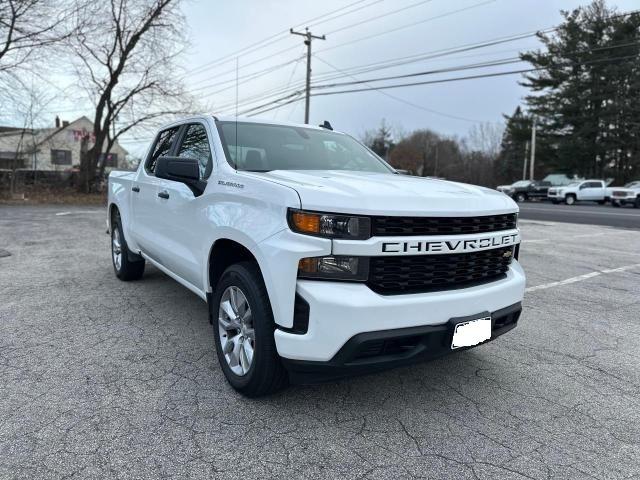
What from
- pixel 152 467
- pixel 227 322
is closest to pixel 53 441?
pixel 152 467

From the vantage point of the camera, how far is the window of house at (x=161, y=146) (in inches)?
187

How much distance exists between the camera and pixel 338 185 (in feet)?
9.18

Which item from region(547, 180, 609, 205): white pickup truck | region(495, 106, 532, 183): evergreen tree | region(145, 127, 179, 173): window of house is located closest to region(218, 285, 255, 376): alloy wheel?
region(145, 127, 179, 173): window of house

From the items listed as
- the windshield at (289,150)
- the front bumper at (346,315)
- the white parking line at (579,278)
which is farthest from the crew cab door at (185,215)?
the white parking line at (579,278)

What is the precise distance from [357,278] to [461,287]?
755 millimetres

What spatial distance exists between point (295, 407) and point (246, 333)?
1.77 feet

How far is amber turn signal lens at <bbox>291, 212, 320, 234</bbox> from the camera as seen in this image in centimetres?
252

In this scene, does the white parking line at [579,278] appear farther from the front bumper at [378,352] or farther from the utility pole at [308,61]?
the utility pole at [308,61]

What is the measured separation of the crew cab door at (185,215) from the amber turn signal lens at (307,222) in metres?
1.15

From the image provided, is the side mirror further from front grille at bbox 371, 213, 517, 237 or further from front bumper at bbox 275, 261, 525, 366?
front grille at bbox 371, 213, 517, 237

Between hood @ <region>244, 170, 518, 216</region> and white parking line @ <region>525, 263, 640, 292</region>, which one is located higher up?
hood @ <region>244, 170, 518, 216</region>

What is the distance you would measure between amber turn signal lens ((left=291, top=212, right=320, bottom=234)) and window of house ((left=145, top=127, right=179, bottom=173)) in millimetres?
2575

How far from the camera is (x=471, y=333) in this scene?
281 cm

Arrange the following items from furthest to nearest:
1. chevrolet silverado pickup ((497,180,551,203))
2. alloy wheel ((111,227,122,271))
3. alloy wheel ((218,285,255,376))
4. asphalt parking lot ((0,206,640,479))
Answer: chevrolet silverado pickup ((497,180,551,203))
alloy wheel ((111,227,122,271))
alloy wheel ((218,285,255,376))
asphalt parking lot ((0,206,640,479))
